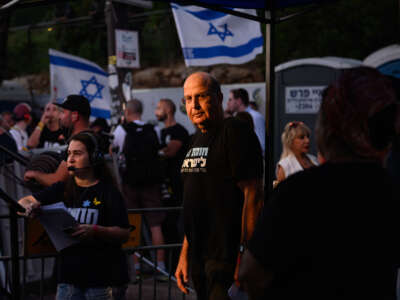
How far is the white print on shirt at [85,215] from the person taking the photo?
3.59m

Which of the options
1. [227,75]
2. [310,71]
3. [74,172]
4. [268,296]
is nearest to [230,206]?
[74,172]

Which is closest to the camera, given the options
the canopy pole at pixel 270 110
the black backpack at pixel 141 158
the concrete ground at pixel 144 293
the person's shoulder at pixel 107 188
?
the person's shoulder at pixel 107 188

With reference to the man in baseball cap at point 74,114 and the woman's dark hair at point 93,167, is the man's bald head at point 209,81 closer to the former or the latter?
the woman's dark hair at point 93,167

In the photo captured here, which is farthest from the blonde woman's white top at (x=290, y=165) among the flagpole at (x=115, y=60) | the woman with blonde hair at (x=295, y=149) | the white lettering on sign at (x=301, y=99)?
the white lettering on sign at (x=301, y=99)

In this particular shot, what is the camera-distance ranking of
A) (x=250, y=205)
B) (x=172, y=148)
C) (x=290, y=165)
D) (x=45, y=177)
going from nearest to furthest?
(x=250, y=205)
(x=45, y=177)
(x=290, y=165)
(x=172, y=148)

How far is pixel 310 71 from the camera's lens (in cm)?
1133

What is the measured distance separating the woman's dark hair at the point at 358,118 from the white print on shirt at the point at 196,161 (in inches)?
60.2

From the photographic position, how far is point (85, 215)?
3605mm

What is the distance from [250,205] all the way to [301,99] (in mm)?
8315

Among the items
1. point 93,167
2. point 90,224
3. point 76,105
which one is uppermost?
point 76,105

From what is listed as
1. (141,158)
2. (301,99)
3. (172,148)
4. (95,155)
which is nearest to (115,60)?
(172,148)

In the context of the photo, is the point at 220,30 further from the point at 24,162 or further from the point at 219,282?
the point at 219,282

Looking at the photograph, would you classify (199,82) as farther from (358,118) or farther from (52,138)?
(52,138)

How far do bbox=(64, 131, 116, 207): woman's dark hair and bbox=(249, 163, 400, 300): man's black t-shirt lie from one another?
81.1 inches
